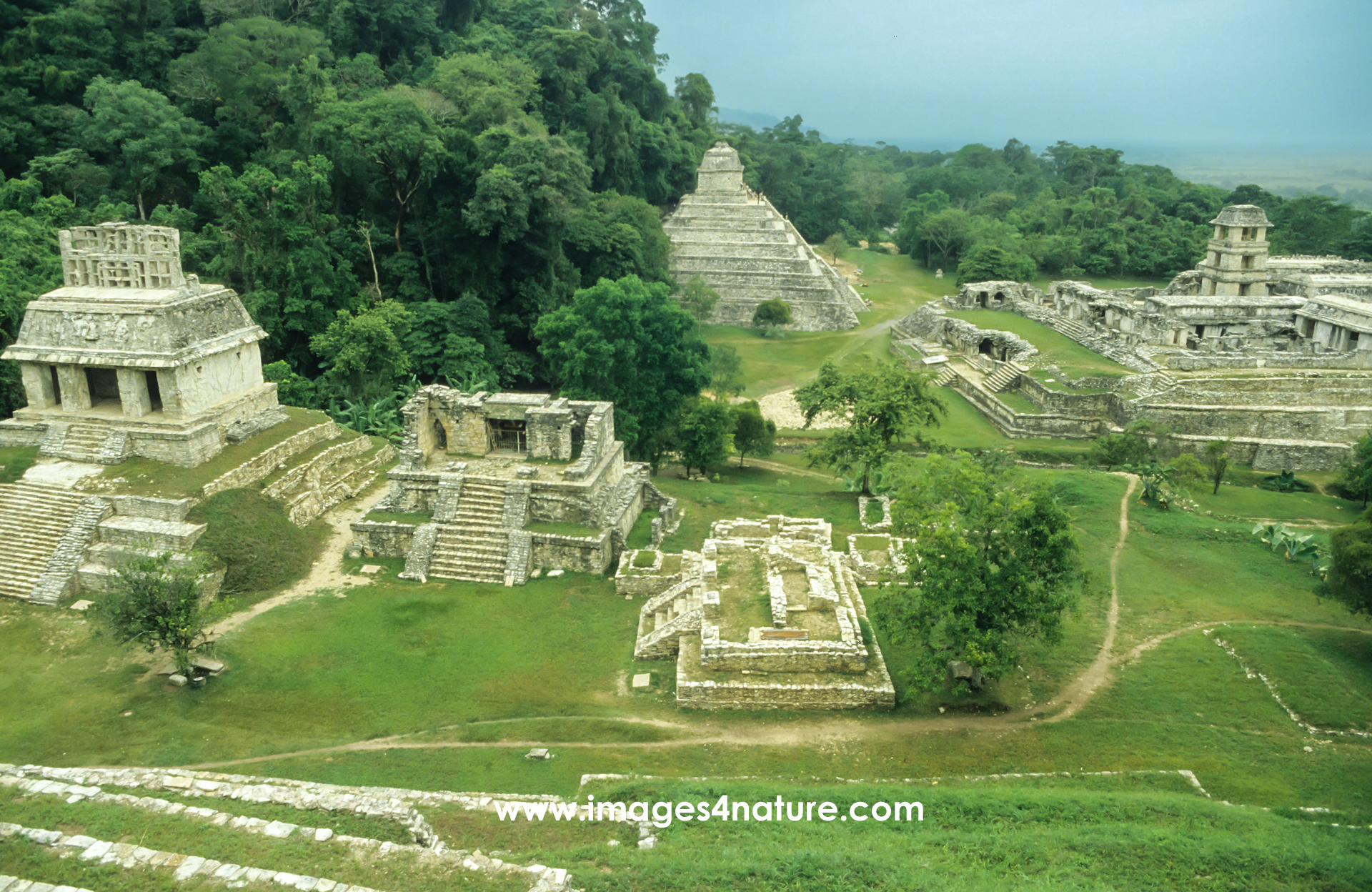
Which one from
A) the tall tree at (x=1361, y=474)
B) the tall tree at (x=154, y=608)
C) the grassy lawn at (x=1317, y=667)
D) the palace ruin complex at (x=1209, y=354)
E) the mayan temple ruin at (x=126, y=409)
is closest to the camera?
the grassy lawn at (x=1317, y=667)

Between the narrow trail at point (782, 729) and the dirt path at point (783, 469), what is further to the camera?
the dirt path at point (783, 469)

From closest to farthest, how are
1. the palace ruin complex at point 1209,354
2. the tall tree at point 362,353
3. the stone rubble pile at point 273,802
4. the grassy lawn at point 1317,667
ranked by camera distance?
the stone rubble pile at point 273,802 → the grassy lawn at point 1317,667 → the tall tree at point 362,353 → the palace ruin complex at point 1209,354

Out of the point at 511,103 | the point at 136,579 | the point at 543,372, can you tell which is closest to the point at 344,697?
the point at 136,579

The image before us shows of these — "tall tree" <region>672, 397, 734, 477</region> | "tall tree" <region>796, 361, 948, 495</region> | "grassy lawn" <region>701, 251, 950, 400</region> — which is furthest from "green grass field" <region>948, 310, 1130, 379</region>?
"tall tree" <region>672, 397, 734, 477</region>

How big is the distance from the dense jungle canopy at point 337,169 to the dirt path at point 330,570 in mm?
7817

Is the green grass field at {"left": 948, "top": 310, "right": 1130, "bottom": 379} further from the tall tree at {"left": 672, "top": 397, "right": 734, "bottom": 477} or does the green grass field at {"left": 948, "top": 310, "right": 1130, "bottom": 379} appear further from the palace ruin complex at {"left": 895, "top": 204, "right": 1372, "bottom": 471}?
the tall tree at {"left": 672, "top": 397, "right": 734, "bottom": 477}

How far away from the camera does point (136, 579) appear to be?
1378 cm

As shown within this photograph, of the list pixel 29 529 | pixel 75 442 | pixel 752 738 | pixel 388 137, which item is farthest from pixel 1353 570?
pixel 388 137

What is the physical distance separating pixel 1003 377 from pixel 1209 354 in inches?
306

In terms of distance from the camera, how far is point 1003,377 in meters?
38.0

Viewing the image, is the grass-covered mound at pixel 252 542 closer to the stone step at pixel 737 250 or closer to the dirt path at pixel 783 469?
the dirt path at pixel 783 469

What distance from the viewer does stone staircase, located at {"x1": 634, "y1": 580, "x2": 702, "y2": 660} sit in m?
15.8

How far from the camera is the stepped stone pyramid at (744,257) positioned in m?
50.9

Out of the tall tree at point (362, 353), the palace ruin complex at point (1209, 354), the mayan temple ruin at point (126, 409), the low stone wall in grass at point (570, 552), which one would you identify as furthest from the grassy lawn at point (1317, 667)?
the tall tree at point (362, 353)
